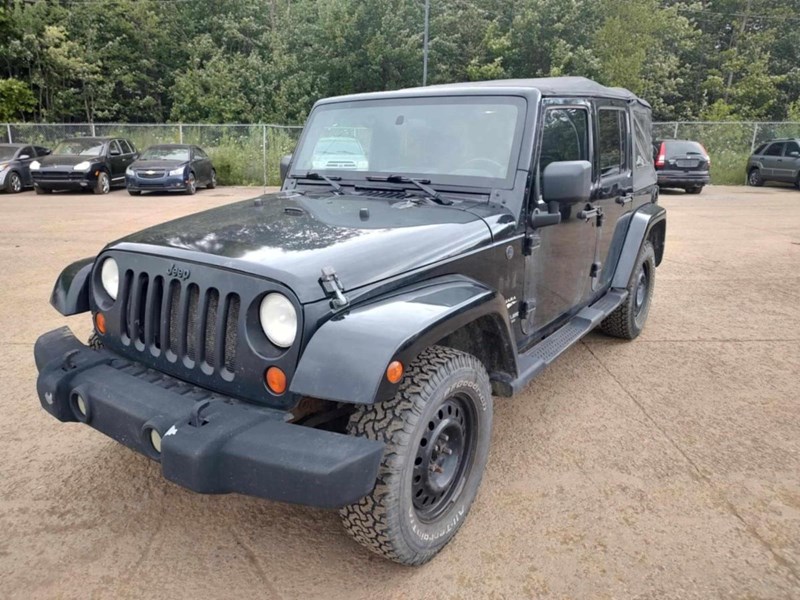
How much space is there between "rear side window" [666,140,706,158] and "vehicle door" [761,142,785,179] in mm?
3855

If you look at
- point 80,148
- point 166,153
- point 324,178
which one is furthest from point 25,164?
point 324,178

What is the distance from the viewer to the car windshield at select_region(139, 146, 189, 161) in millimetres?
17375

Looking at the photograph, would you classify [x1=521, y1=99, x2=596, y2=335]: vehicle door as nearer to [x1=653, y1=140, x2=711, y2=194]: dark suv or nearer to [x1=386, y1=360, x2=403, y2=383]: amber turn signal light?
[x1=386, y1=360, x2=403, y2=383]: amber turn signal light

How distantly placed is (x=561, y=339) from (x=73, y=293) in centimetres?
270

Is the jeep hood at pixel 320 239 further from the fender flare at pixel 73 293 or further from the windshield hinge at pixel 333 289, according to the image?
the fender flare at pixel 73 293

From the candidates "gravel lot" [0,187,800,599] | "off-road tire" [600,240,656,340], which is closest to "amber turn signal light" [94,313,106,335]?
"gravel lot" [0,187,800,599]

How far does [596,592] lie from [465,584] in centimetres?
50

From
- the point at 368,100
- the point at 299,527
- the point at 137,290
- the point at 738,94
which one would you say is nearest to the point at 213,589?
the point at 299,527

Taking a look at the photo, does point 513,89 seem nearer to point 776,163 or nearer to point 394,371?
point 394,371

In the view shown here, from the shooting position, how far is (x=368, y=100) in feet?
12.6

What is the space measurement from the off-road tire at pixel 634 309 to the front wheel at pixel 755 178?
1890cm

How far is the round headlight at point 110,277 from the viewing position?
2831 mm

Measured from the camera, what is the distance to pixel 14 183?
17.2 m

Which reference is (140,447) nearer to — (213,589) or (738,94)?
(213,589)
